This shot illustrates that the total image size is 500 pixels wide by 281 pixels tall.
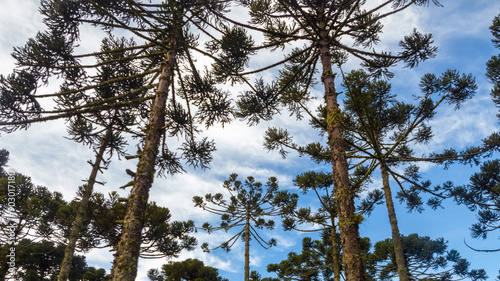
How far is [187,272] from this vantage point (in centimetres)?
1769

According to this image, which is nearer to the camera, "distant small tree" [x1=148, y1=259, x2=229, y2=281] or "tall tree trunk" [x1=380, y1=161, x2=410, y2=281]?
"tall tree trunk" [x1=380, y1=161, x2=410, y2=281]

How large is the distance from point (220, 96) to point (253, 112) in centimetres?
112

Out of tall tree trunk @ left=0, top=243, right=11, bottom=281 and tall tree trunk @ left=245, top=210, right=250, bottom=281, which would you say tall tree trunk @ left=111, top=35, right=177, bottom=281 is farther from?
tall tree trunk @ left=0, top=243, right=11, bottom=281

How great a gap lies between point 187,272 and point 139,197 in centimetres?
1605

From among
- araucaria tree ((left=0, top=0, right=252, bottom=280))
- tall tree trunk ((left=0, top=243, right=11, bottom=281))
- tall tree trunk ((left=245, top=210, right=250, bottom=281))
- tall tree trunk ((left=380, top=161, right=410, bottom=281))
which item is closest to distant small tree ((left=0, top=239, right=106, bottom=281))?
tall tree trunk ((left=0, top=243, right=11, bottom=281))

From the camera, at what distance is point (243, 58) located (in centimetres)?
705

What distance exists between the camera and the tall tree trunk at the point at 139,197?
366 centimetres

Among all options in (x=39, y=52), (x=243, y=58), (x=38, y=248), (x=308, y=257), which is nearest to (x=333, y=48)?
(x=243, y=58)

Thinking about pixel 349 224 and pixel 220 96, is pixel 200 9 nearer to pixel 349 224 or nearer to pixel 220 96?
pixel 220 96

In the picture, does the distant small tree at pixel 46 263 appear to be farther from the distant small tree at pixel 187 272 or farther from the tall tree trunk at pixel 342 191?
the tall tree trunk at pixel 342 191

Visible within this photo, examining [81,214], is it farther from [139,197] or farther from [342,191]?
[342,191]

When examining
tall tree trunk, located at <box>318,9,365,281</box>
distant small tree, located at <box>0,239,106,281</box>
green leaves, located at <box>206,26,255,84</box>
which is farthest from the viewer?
distant small tree, located at <box>0,239,106,281</box>

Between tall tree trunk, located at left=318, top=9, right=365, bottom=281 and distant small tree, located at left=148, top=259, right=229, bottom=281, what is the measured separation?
1519 centimetres

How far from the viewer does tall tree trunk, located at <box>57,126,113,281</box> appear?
7.67 m
